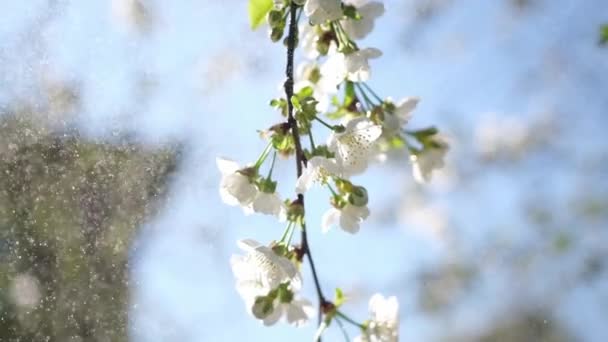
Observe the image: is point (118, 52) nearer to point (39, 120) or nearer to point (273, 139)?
point (39, 120)

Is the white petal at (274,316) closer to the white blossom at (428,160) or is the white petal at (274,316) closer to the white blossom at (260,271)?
the white blossom at (260,271)

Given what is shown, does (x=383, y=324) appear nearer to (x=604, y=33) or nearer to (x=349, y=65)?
(x=349, y=65)

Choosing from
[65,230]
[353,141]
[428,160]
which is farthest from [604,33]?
[65,230]

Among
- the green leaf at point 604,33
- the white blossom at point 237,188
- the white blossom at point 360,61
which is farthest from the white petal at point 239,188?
the green leaf at point 604,33

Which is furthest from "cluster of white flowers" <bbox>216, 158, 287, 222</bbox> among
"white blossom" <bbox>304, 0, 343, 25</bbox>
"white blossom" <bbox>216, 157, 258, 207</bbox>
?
"white blossom" <bbox>304, 0, 343, 25</bbox>

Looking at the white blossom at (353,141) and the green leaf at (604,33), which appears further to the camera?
the green leaf at (604,33)

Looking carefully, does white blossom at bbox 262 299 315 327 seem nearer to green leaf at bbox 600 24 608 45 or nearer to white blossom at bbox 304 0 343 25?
white blossom at bbox 304 0 343 25

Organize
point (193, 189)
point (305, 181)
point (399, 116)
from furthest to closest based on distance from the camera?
point (193, 189) → point (399, 116) → point (305, 181)
